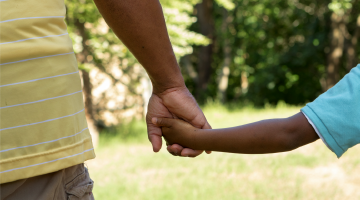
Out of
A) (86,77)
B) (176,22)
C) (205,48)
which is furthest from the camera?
(205,48)

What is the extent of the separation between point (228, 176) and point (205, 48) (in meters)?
12.0

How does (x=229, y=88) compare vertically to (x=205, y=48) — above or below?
below

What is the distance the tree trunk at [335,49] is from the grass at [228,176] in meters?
8.24

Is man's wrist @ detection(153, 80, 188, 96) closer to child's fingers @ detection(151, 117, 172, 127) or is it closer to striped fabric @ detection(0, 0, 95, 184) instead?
child's fingers @ detection(151, 117, 172, 127)

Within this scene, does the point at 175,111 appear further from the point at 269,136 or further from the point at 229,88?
the point at 229,88

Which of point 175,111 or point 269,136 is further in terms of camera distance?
point 175,111

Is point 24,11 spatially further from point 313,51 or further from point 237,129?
point 313,51

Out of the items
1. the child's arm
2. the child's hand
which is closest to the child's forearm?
the child's arm

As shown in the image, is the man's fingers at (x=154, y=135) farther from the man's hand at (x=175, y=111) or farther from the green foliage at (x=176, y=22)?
the green foliage at (x=176, y=22)

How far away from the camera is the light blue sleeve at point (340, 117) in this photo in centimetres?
128

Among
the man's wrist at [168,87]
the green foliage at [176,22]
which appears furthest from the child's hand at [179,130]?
the green foliage at [176,22]

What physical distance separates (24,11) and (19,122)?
0.29 meters

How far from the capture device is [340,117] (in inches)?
50.6

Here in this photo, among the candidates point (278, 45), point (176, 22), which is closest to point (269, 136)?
point (176, 22)
